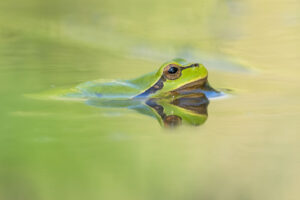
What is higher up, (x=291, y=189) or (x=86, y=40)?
(x=86, y=40)

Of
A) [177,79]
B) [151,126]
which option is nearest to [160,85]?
[177,79]

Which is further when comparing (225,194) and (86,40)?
(86,40)

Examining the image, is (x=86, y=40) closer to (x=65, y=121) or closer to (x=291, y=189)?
(x=65, y=121)

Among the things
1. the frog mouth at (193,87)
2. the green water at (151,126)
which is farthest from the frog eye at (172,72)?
the green water at (151,126)

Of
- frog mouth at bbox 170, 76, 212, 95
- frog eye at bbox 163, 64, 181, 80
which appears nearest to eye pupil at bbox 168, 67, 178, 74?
frog eye at bbox 163, 64, 181, 80

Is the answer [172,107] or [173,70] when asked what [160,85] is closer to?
[173,70]

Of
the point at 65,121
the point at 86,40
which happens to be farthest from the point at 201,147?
the point at 86,40
